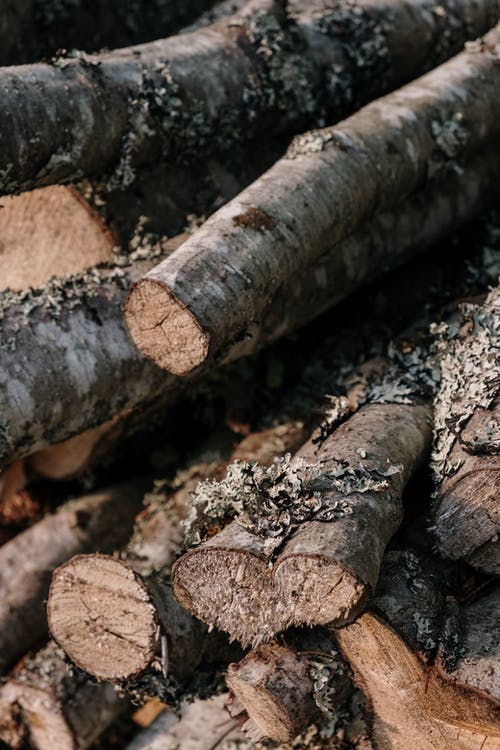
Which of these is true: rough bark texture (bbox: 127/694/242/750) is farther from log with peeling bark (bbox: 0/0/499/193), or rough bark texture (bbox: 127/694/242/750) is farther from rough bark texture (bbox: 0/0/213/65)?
rough bark texture (bbox: 0/0/213/65)

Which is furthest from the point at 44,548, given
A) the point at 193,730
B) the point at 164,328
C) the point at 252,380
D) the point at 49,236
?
the point at 164,328

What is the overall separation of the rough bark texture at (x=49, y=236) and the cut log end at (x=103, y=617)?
3.22ft

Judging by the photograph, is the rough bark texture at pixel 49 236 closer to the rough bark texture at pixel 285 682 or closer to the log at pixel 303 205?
the log at pixel 303 205

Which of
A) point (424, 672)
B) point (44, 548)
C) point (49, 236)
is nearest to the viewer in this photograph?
point (424, 672)

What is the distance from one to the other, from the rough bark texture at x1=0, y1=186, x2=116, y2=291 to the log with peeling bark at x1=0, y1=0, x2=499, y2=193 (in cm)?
16

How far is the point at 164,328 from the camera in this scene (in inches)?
80.6

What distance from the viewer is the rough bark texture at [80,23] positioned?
3318 millimetres

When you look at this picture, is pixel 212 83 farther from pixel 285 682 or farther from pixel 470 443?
pixel 285 682

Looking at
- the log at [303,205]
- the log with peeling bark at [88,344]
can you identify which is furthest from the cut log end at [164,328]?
the log with peeling bark at [88,344]

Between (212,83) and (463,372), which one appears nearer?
(463,372)

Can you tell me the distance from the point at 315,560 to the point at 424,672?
1.33 feet

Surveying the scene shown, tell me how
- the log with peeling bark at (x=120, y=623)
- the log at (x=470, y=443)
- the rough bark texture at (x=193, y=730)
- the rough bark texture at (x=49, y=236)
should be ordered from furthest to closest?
the rough bark texture at (x=49, y=236), the rough bark texture at (x=193, y=730), the log with peeling bark at (x=120, y=623), the log at (x=470, y=443)

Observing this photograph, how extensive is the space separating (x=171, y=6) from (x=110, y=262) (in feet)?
6.49

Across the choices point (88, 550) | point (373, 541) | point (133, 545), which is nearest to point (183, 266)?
point (373, 541)
